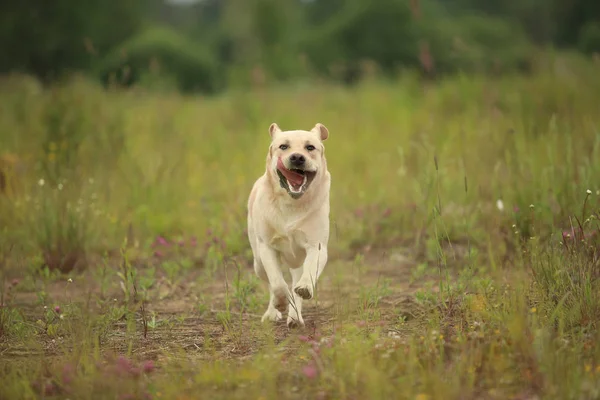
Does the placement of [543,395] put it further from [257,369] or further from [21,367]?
[21,367]

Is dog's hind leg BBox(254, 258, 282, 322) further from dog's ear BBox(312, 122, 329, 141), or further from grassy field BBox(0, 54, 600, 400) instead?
dog's ear BBox(312, 122, 329, 141)

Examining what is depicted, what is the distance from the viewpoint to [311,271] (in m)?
4.02

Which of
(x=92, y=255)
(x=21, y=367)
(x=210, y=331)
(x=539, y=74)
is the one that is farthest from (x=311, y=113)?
(x=21, y=367)

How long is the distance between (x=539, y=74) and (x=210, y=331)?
→ 26.7ft

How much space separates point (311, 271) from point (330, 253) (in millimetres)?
2269

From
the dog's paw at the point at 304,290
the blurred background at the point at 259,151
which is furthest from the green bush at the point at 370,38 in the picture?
the dog's paw at the point at 304,290

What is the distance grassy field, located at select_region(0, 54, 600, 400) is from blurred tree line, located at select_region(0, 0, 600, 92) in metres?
1.07

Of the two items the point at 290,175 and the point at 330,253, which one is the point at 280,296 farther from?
the point at 330,253

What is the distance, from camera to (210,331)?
4.20 meters

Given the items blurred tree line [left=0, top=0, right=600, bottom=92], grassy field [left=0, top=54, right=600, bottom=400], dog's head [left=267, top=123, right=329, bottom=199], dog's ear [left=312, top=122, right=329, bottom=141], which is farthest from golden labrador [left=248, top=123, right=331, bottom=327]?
blurred tree line [left=0, top=0, right=600, bottom=92]

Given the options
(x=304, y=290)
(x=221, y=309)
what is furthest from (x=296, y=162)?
(x=221, y=309)

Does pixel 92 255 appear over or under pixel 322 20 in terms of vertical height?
under

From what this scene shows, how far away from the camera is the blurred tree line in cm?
1580

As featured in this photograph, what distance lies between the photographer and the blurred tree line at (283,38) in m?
15.8
